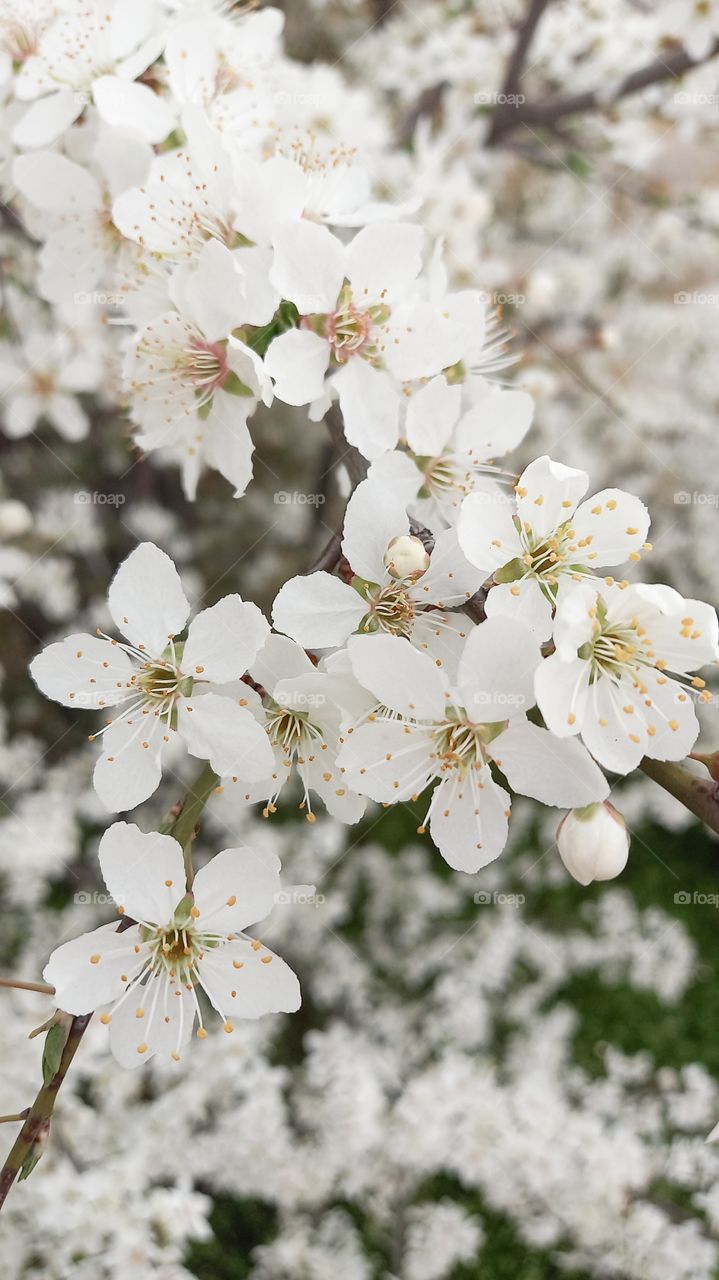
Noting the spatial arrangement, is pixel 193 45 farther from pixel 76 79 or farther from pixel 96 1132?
pixel 96 1132

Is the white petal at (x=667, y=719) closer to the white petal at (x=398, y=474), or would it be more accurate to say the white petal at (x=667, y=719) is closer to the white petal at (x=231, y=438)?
the white petal at (x=398, y=474)

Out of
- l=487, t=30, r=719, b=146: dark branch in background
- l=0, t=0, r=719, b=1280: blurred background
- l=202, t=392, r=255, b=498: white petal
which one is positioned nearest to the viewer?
l=202, t=392, r=255, b=498: white petal

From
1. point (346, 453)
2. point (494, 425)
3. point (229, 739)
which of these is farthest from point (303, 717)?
point (494, 425)

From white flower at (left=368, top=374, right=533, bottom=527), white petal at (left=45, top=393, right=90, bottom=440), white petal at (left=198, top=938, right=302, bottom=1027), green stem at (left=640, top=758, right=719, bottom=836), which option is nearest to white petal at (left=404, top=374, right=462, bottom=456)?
white flower at (left=368, top=374, right=533, bottom=527)

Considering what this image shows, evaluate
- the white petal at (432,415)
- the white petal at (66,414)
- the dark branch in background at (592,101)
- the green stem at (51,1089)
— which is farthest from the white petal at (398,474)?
the dark branch in background at (592,101)

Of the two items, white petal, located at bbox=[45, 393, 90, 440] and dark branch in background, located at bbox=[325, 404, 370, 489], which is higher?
dark branch in background, located at bbox=[325, 404, 370, 489]

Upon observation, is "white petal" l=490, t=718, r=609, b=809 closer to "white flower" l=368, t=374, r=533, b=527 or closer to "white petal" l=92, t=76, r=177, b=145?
"white flower" l=368, t=374, r=533, b=527
